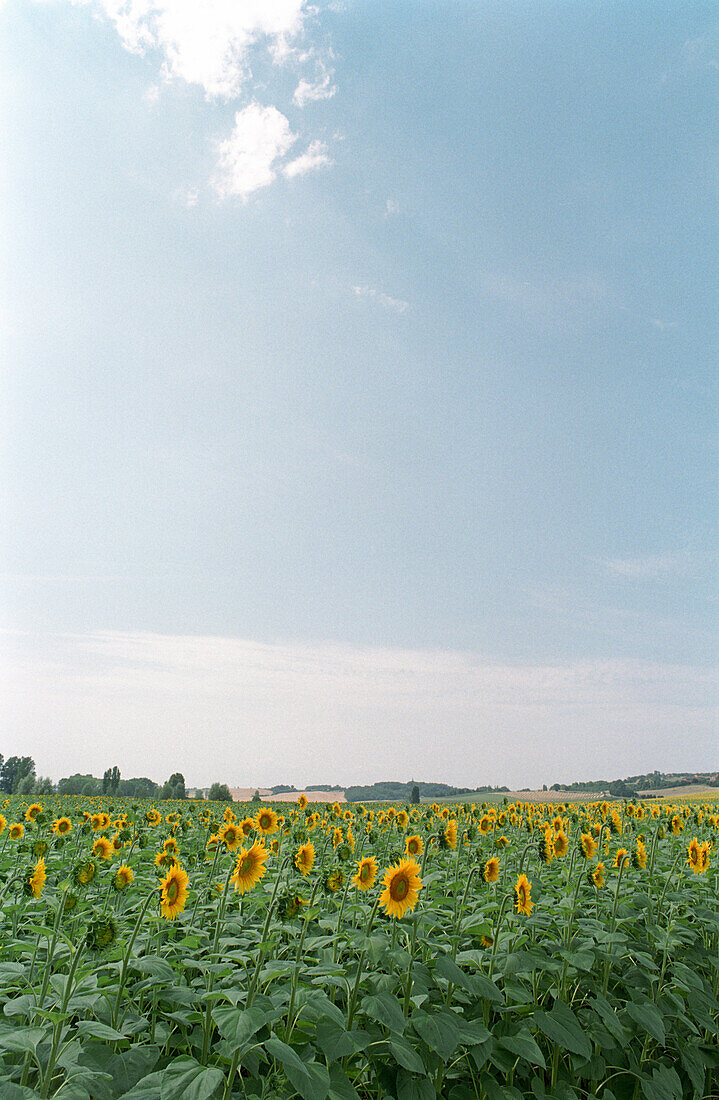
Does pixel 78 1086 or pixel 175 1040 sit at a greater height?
pixel 78 1086

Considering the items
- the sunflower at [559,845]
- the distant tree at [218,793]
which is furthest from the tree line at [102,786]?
the sunflower at [559,845]

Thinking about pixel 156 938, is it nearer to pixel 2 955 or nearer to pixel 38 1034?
pixel 2 955

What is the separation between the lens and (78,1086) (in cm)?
309

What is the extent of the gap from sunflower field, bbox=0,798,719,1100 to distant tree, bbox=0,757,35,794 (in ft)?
157

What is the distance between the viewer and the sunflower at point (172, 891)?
4.73 metres

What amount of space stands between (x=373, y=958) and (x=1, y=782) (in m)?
60.8

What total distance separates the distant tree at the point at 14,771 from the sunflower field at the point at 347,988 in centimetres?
4793

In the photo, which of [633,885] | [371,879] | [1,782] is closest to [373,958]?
[371,879]

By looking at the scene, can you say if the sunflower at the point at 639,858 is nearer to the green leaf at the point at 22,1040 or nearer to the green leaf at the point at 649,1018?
the green leaf at the point at 649,1018

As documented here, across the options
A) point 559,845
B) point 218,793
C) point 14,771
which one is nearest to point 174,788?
point 218,793

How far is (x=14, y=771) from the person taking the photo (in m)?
51.1

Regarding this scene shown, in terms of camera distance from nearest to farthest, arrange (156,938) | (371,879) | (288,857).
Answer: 1. (156,938)
2. (371,879)
3. (288,857)

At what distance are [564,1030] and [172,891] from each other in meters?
3.09

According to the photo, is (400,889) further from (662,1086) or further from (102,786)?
(102,786)
